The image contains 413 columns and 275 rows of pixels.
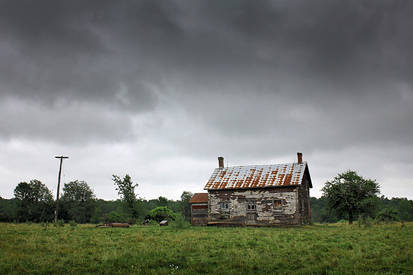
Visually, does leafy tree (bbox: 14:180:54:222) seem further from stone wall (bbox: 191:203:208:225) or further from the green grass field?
the green grass field

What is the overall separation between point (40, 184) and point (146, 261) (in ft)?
243

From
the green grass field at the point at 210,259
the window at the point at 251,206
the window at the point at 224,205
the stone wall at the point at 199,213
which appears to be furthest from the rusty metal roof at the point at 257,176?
the green grass field at the point at 210,259

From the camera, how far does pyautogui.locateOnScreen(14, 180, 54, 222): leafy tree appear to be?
67375 mm

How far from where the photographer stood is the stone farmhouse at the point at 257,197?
112ft

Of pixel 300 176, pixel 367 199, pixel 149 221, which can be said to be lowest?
pixel 149 221

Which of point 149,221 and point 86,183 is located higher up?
point 86,183

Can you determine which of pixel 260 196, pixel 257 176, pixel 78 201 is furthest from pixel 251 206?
pixel 78 201

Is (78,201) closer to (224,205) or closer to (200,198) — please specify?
(200,198)

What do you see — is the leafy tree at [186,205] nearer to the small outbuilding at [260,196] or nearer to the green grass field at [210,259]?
the small outbuilding at [260,196]

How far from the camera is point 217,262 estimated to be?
1078 cm

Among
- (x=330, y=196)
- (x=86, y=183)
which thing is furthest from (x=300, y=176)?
(x=86, y=183)

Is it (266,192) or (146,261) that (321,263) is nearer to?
(146,261)

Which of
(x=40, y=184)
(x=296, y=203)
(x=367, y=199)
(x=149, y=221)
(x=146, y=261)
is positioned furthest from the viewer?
(x=40, y=184)

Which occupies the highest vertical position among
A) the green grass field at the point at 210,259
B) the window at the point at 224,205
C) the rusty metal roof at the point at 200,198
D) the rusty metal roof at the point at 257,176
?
the rusty metal roof at the point at 257,176
